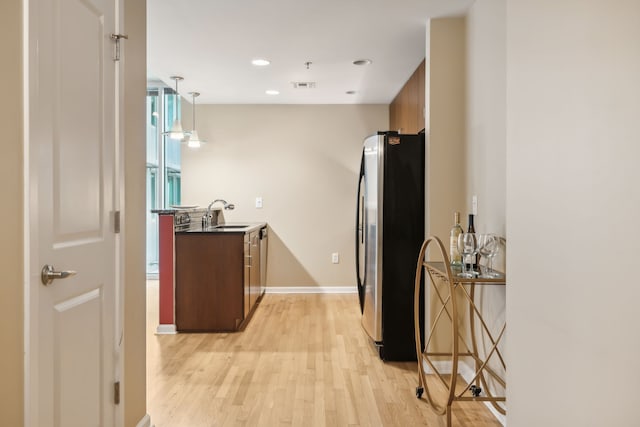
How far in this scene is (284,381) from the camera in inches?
118

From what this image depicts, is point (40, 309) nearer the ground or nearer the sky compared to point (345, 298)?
nearer the sky

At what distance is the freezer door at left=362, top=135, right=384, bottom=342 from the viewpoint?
3.45 m

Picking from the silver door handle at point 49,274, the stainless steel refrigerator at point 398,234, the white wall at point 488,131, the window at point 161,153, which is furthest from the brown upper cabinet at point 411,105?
the silver door handle at point 49,274

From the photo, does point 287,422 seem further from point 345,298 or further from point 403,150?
point 345,298

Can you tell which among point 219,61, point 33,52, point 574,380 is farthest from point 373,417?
point 219,61

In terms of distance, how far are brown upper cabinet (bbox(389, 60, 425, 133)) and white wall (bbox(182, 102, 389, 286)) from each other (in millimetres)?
606

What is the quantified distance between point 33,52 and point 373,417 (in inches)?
87.3

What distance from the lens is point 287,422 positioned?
2.42 m

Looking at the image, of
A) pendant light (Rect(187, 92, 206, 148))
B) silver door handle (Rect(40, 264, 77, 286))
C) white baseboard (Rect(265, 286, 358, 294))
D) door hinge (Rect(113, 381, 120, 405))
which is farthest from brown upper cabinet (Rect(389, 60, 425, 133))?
silver door handle (Rect(40, 264, 77, 286))

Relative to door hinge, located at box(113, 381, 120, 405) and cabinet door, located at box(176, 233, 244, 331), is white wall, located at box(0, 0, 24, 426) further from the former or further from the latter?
cabinet door, located at box(176, 233, 244, 331)

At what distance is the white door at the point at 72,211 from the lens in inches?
51.7

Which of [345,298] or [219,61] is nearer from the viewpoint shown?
[219,61]

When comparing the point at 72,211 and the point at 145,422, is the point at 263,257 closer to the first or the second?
the point at 145,422

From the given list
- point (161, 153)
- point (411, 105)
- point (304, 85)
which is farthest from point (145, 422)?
point (161, 153)
